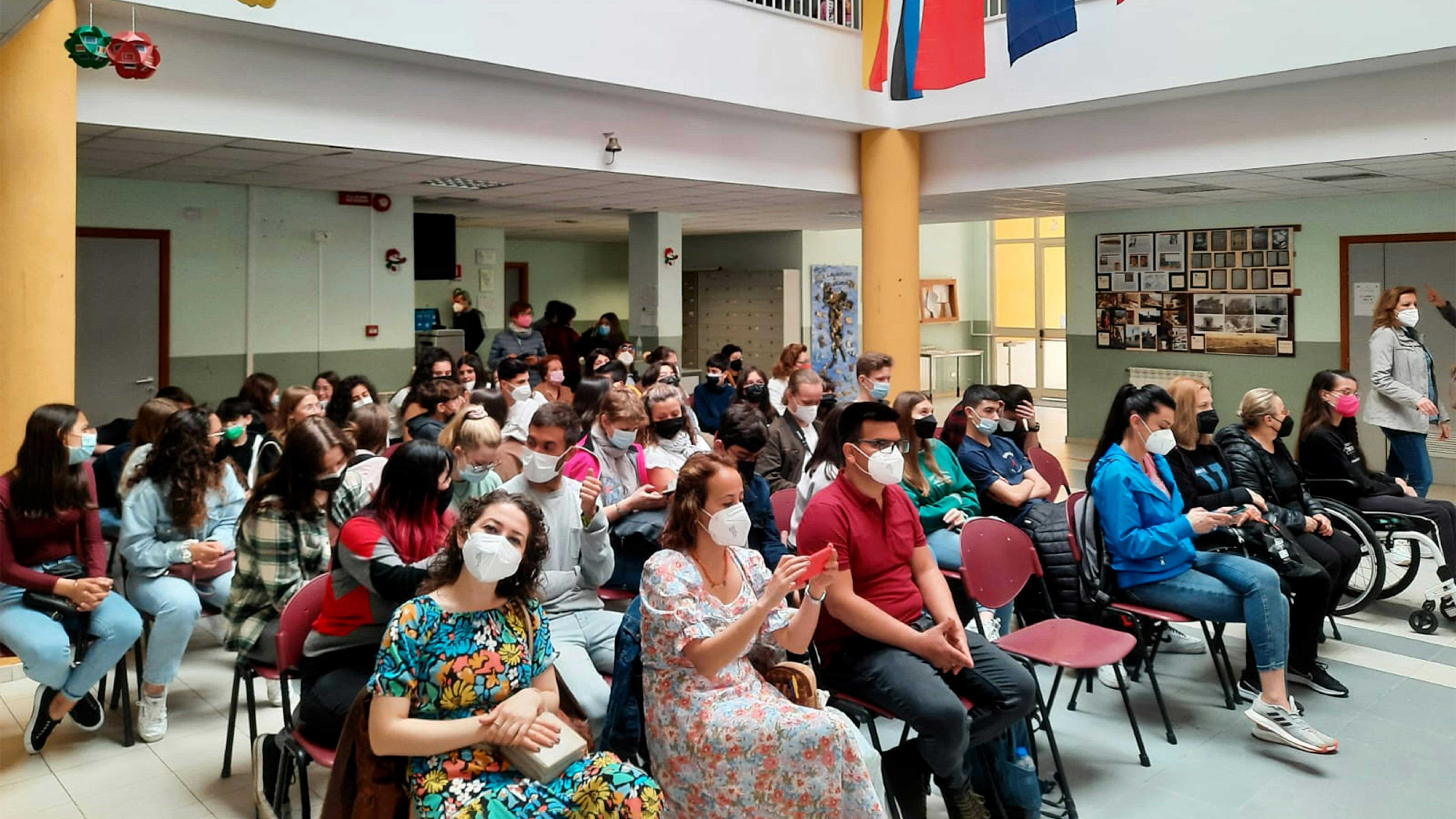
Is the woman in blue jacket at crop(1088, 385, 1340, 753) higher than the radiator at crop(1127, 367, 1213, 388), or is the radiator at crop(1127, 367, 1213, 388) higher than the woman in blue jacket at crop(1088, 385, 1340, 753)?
the radiator at crop(1127, 367, 1213, 388)

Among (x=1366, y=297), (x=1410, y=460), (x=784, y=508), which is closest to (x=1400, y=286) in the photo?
(x=1366, y=297)

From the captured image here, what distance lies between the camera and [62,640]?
4.06m

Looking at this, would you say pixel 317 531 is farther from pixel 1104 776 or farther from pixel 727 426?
pixel 1104 776

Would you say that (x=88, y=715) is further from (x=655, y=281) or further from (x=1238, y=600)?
(x=655, y=281)

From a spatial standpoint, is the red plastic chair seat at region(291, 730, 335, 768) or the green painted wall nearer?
the red plastic chair seat at region(291, 730, 335, 768)

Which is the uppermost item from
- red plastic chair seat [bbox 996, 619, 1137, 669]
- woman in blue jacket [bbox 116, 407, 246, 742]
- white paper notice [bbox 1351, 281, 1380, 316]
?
white paper notice [bbox 1351, 281, 1380, 316]

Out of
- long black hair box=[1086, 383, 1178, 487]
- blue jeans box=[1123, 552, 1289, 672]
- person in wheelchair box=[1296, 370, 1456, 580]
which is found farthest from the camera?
person in wheelchair box=[1296, 370, 1456, 580]

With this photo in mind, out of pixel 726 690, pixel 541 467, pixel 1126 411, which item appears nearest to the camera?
pixel 726 690

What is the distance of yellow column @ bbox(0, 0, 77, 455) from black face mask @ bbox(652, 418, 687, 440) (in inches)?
120

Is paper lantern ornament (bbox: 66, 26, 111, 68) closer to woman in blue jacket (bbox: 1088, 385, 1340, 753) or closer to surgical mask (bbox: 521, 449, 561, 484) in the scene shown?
surgical mask (bbox: 521, 449, 561, 484)

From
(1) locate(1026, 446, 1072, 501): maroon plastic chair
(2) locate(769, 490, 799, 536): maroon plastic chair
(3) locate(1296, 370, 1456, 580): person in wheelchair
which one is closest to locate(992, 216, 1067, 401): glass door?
(3) locate(1296, 370, 1456, 580): person in wheelchair

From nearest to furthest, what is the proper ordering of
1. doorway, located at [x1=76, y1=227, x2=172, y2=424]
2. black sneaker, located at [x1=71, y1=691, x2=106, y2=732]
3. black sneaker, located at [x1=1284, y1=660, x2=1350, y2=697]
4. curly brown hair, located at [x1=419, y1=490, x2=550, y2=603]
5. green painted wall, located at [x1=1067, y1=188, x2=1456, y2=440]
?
curly brown hair, located at [x1=419, y1=490, x2=550, y2=603]
black sneaker, located at [x1=71, y1=691, x2=106, y2=732]
black sneaker, located at [x1=1284, y1=660, x2=1350, y2=697]
doorway, located at [x1=76, y1=227, x2=172, y2=424]
green painted wall, located at [x1=1067, y1=188, x2=1456, y2=440]

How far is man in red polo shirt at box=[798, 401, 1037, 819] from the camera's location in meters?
3.23

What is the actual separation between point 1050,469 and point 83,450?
4.68 m
